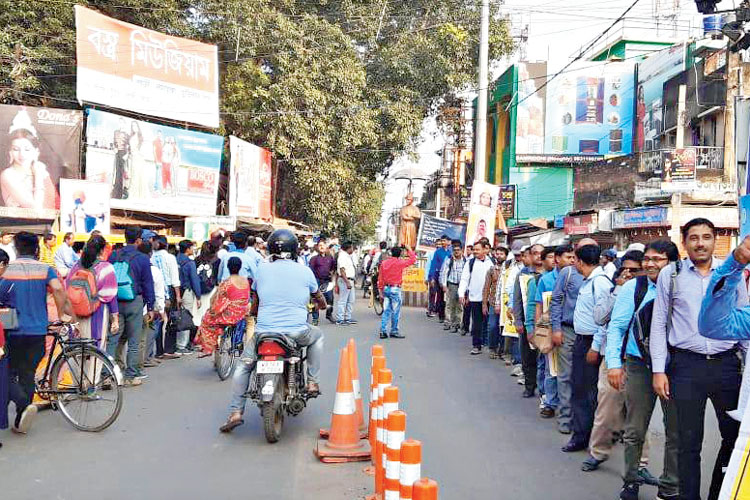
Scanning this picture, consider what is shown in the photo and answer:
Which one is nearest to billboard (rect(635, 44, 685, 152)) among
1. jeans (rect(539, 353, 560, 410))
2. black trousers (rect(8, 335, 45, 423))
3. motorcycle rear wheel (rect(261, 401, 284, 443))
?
jeans (rect(539, 353, 560, 410))

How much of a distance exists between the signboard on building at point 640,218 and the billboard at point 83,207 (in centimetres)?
1473

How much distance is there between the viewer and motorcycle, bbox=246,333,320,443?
629 centimetres

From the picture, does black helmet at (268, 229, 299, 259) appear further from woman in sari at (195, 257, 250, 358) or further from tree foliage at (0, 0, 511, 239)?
tree foliage at (0, 0, 511, 239)

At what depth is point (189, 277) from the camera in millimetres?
11383

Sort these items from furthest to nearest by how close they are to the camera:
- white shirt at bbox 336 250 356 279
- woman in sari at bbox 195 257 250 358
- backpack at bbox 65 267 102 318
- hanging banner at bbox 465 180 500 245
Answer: hanging banner at bbox 465 180 500 245
white shirt at bbox 336 250 356 279
woman in sari at bbox 195 257 250 358
backpack at bbox 65 267 102 318

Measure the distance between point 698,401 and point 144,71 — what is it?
A: 21285 millimetres

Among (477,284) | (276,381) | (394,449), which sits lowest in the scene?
(276,381)

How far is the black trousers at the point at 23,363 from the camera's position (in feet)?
21.4

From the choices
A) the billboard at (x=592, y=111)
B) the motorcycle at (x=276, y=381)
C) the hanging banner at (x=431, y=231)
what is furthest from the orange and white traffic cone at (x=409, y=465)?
the billboard at (x=592, y=111)

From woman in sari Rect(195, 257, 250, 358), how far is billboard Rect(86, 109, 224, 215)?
13.1 meters

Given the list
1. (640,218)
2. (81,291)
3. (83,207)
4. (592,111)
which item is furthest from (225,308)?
(592,111)

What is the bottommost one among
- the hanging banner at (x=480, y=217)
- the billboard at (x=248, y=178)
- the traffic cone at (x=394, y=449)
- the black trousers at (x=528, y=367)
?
the black trousers at (x=528, y=367)

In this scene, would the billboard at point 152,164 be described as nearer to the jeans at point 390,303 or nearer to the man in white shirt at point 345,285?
the man in white shirt at point 345,285

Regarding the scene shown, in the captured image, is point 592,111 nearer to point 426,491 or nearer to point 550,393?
point 550,393
